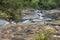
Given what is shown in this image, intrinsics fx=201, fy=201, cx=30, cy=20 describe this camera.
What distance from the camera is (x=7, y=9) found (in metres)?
4.52

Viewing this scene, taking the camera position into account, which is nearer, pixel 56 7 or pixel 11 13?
pixel 11 13

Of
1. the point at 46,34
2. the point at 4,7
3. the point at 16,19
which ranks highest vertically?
the point at 4,7

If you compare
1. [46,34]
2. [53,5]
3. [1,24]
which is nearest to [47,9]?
[53,5]

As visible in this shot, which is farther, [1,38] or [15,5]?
[1,38]

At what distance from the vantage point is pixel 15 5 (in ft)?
15.2

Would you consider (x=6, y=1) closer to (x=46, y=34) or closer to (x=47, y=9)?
(x=46, y=34)

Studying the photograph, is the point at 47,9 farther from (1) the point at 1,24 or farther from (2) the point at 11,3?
(2) the point at 11,3

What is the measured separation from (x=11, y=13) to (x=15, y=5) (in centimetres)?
22

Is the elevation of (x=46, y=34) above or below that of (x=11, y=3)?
below

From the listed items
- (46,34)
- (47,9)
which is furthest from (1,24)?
(47,9)

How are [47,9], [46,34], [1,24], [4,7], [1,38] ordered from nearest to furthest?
[4,7]
[46,34]
[1,38]
[1,24]
[47,9]

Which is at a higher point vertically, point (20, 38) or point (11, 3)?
point (11, 3)

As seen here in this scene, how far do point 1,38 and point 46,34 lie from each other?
9.34m

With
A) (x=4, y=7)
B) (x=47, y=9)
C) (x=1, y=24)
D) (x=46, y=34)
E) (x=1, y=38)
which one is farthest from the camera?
(x=47, y=9)
